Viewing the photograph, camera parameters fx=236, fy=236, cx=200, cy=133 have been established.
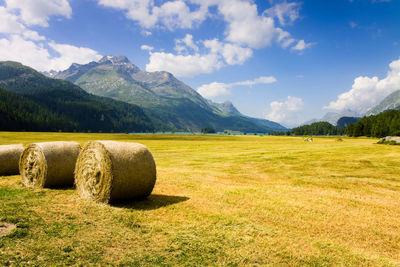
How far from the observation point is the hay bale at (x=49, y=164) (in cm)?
1279

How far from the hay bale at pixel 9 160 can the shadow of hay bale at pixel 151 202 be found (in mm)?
11289

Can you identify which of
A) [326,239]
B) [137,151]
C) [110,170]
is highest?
[137,151]

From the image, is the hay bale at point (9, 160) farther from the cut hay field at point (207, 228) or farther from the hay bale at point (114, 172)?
the hay bale at point (114, 172)

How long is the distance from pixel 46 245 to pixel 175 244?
→ 3.42m

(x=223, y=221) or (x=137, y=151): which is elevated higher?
(x=137, y=151)

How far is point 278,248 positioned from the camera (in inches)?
261

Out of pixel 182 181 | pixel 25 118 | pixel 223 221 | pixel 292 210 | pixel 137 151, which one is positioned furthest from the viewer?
pixel 25 118

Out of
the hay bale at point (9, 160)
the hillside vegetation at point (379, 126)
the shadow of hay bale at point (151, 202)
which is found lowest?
the shadow of hay bale at point (151, 202)

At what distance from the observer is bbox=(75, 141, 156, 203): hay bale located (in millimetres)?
10047

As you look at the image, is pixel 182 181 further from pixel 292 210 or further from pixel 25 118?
pixel 25 118

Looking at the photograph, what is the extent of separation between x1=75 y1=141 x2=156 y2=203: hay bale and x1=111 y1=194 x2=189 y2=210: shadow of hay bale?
0.24 metres

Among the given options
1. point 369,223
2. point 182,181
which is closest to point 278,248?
point 369,223

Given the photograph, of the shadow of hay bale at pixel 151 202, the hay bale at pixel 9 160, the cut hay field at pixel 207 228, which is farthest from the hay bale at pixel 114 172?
the hay bale at pixel 9 160

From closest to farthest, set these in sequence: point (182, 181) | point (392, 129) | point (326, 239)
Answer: point (326, 239), point (182, 181), point (392, 129)
